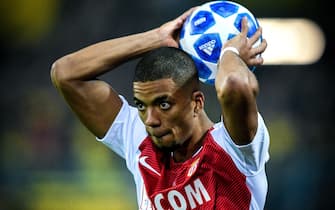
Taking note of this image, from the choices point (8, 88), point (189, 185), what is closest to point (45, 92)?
point (8, 88)

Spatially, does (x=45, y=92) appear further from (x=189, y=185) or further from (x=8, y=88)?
(x=189, y=185)

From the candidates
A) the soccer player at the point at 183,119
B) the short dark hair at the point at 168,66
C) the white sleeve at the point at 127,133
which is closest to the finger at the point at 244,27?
the soccer player at the point at 183,119

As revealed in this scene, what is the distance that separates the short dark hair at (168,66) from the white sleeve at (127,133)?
1.29 ft

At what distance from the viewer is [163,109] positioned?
127 inches

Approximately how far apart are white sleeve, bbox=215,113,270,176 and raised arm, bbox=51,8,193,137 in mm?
571

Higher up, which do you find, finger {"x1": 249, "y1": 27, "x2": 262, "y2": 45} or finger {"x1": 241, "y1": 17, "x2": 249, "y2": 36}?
finger {"x1": 241, "y1": 17, "x2": 249, "y2": 36}

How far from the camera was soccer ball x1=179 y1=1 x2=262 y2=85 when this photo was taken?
3363 millimetres

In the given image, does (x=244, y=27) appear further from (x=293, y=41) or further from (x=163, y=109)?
(x=293, y=41)

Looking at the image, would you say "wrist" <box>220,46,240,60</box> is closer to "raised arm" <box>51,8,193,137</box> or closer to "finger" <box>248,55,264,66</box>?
"finger" <box>248,55,264,66</box>

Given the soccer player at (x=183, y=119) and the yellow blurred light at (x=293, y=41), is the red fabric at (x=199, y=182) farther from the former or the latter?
the yellow blurred light at (x=293, y=41)

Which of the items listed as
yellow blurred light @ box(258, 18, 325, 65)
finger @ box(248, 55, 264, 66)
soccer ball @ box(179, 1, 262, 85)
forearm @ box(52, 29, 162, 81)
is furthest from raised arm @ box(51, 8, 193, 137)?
yellow blurred light @ box(258, 18, 325, 65)

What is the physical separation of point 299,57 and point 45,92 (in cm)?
286

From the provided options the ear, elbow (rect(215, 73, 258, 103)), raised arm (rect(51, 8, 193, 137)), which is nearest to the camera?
elbow (rect(215, 73, 258, 103))

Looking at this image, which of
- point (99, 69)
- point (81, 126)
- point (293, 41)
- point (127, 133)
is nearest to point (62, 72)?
point (99, 69)
